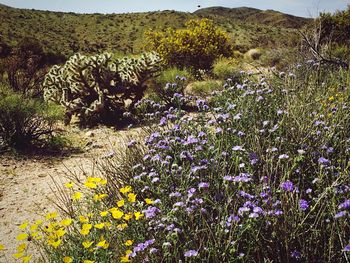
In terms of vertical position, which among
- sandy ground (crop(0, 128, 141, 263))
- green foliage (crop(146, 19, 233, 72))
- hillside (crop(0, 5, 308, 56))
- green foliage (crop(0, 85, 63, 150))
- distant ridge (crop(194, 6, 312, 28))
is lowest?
sandy ground (crop(0, 128, 141, 263))

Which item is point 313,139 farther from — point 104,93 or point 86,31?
point 86,31

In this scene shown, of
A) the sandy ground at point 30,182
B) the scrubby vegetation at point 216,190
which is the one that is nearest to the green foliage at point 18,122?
the scrubby vegetation at point 216,190

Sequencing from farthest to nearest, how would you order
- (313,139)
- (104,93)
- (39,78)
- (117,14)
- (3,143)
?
1. (117,14)
2. (39,78)
3. (104,93)
4. (3,143)
5. (313,139)

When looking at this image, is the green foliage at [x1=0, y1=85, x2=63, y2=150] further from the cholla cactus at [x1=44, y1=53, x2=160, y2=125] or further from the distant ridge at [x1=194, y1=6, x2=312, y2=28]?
the distant ridge at [x1=194, y1=6, x2=312, y2=28]

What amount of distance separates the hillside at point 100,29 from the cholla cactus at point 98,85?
22093mm

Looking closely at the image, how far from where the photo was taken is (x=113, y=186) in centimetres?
313

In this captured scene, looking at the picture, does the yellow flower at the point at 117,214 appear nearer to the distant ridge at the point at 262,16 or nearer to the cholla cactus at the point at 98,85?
the cholla cactus at the point at 98,85

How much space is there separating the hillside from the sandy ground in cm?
2457

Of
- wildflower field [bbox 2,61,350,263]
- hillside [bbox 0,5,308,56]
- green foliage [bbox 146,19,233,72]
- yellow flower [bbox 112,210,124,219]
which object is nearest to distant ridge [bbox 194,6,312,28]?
hillside [bbox 0,5,308,56]

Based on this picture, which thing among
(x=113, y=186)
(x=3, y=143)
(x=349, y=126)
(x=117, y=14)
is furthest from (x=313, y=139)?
(x=117, y=14)

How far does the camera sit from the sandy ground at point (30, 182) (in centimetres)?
352

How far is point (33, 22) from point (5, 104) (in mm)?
35064

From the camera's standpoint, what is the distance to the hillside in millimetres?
30984

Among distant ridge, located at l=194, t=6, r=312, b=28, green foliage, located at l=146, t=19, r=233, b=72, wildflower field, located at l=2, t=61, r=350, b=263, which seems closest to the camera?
wildflower field, located at l=2, t=61, r=350, b=263
